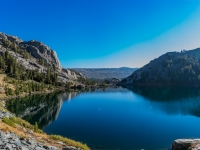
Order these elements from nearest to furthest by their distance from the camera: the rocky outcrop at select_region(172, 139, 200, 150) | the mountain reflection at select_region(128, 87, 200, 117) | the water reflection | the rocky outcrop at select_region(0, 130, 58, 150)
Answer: the rocky outcrop at select_region(0, 130, 58, 150)
the rocky outcrop at select_region(172, 139, 200, 150)
the water reflection
the mountain reflection at select_region(128, 87, 200, 117)

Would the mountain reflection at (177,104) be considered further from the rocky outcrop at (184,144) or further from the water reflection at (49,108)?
the rocky outcrop at (184,144)

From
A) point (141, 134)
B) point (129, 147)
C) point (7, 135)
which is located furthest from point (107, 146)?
point (7, 135)

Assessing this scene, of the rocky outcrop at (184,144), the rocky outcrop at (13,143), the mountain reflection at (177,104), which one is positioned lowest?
the mountain reflection at (177,104)

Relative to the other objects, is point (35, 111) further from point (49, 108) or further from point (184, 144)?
point (184, 144)

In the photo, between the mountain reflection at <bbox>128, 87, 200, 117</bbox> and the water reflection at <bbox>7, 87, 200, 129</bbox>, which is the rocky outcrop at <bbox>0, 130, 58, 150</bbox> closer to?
the water reflection at <bbox>7, 87, 200, 129</bbox>

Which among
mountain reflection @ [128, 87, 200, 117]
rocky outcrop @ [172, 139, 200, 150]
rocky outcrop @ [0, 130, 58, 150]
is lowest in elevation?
mountain reflection @ [128, 87, 200, 117]

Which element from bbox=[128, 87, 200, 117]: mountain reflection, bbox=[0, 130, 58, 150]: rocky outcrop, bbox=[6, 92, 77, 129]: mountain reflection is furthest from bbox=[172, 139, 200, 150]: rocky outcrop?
bbox=[128, 87, 200, 117]: mountain reflection

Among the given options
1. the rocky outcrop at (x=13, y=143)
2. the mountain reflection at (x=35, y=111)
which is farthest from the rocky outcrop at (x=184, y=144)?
the mountain reflection at (x=35, y=111)

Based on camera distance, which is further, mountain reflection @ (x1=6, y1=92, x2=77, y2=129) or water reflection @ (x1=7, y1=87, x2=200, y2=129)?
water reflection @ (x1=7, y1=87, x2=200, y2=129)

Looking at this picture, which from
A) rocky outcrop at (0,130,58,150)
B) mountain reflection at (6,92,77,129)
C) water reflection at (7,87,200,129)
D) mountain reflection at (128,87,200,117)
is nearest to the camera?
rocky outcrop at (0,130,58,150)

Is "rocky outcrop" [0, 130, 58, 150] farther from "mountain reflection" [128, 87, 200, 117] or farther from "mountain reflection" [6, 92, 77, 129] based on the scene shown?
"mountain reflection" [128, 87, 200, 117]

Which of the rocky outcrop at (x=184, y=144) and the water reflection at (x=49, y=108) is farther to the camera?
the water reflection at (x=49, y=108)

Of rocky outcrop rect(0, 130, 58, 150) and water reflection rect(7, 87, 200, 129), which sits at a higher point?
rocky outcrop rect(0, 130, 58, 150)

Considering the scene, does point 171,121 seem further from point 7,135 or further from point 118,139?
point 7,135
